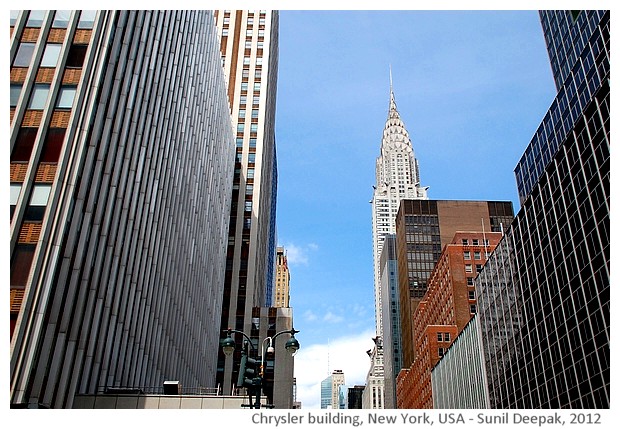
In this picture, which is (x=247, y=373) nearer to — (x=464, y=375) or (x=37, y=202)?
(x=37, y=202)

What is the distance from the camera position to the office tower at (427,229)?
6048 inches

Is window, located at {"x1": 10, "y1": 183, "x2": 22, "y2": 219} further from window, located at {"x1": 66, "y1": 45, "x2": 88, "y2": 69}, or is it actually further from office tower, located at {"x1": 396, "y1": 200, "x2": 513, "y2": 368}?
office tower, located at {"x1": 396, "y1": 200, "x2": 513, "y2": 368}

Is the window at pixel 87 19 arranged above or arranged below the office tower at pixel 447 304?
below

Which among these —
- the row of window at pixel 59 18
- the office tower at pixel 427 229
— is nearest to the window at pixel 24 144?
the row of window at pixel 59 18

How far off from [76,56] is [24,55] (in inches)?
105

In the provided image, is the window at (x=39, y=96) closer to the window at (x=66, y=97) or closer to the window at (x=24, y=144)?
the window at (x=66, y=97)

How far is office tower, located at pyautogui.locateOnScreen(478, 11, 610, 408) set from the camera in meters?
43.1

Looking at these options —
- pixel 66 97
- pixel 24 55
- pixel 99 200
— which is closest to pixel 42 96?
pixel 66 97

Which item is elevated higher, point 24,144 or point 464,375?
point 464,375

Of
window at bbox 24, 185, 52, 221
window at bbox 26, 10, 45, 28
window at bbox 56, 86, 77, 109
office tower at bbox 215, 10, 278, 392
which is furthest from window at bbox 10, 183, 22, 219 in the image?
office tower at bbox 215, 10, 278, 392

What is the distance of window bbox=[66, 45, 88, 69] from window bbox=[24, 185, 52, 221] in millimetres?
7938

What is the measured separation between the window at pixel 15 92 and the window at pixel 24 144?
1662mm

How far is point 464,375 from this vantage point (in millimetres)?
83188

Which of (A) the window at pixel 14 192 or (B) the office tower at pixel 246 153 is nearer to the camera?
(A) the window at pixel 14 192
